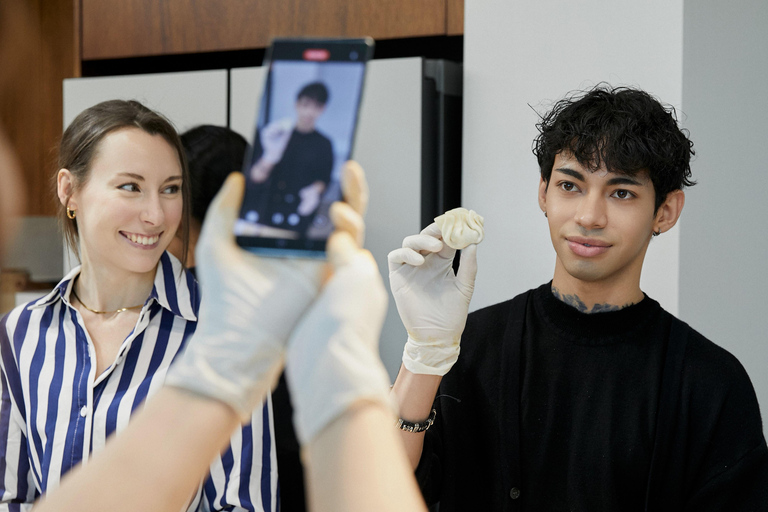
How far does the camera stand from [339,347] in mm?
500

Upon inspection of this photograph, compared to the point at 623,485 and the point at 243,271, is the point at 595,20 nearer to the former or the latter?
the point at 623,485

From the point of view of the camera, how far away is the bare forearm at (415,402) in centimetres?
120

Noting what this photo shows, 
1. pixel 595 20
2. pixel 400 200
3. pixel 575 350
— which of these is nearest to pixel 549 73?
pixel 595 20

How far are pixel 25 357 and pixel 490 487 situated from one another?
0.90 meters

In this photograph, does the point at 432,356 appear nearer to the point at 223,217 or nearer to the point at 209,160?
the point at 223,217

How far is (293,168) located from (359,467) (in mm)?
217

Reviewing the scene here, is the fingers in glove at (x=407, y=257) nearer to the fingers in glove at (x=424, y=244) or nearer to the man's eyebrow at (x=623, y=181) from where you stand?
the fingers in glove at (x=424, y=244)

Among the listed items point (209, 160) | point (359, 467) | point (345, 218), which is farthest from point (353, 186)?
point (209, 160)

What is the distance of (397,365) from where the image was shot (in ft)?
6.29

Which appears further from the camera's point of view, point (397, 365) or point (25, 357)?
point (397, 365)

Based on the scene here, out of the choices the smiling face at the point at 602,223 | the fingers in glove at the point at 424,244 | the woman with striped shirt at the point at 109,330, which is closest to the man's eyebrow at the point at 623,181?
the smiling face at the point at 602,223

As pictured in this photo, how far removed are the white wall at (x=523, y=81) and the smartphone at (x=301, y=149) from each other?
1.32 m

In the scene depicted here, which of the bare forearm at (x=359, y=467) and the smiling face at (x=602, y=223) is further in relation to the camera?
the smiling face at (x=602, y=223)

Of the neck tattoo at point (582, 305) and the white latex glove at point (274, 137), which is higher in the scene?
the white latex glove at point (274, 137)
